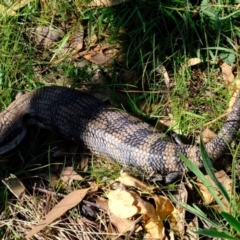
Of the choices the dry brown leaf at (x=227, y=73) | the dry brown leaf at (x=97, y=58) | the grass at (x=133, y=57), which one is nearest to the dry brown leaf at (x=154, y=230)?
the grass at (x=133, y=57)

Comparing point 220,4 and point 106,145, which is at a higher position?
point 220,4

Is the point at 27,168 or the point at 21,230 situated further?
the point at 27,168

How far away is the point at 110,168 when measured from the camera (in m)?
4.58

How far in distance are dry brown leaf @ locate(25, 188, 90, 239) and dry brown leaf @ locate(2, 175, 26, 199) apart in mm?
318

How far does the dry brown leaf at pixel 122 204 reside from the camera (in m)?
4.01

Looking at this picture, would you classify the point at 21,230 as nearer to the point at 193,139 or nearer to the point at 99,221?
the point at 99,221

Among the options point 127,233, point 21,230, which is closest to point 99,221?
point 127,233

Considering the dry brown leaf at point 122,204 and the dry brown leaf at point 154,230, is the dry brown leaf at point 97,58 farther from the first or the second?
the dry brown leaf at point 154,230

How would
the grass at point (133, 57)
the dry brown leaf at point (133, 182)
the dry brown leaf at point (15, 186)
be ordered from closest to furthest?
1. the dry brown leaf at point (133, 182)
2. the dry brown leaf at point (15, 186)
3. the grass at point (133, 57)

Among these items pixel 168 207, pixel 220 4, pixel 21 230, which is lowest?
pixel 21 230

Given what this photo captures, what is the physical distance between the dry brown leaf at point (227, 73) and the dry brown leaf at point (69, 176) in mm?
1355

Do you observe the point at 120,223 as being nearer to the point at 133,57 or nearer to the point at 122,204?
the point at 122,204

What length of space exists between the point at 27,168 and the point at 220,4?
1.95 meters

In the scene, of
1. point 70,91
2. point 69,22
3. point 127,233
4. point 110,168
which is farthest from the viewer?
point 69,22
